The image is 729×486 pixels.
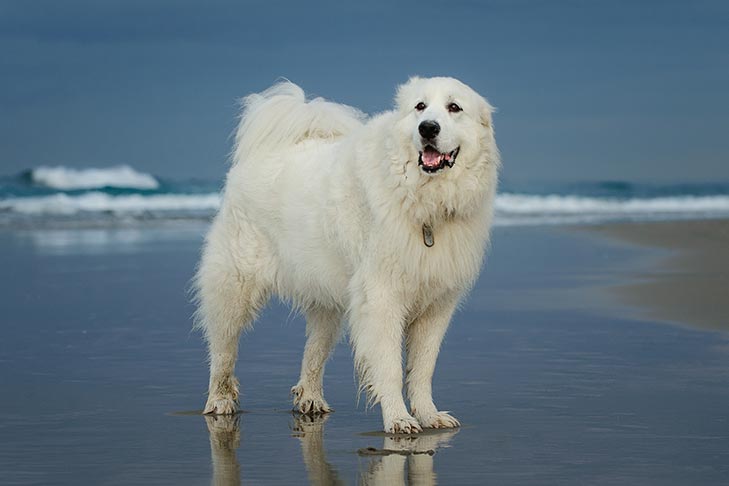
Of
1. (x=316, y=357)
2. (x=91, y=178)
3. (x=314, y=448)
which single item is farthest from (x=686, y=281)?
(x=91, y=178)

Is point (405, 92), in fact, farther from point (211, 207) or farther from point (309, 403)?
point (211, 207)

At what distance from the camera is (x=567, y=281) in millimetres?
11773

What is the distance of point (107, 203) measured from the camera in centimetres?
3341

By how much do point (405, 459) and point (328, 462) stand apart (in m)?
0.32

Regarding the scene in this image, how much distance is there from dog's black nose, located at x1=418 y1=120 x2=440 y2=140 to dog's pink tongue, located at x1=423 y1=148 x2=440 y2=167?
4.8 inches

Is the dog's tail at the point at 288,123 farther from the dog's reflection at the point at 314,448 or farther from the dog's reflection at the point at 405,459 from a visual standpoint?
the dog's reflection at the point at 405,459

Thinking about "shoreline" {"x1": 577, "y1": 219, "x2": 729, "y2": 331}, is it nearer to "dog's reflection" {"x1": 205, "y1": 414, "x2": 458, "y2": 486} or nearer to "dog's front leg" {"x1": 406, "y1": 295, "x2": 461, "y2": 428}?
"dog's front leg" {"x1": 406, "y1": 295, "x2": 461, "y2": 428}

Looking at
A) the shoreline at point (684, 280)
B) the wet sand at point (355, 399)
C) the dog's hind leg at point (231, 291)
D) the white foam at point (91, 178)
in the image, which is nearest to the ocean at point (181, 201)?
the white foam at point (91, 178)

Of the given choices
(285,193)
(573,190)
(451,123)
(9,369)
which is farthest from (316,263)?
(573,190)

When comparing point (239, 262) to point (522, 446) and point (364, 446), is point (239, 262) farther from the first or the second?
point (522, 446)

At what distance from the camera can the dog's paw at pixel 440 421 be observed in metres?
5.54

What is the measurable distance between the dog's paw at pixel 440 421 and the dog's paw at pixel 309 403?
647mm

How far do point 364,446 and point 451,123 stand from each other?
1556 millimetres

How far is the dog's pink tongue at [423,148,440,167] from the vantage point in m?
5.46
